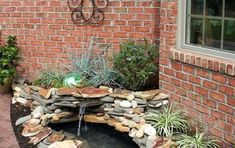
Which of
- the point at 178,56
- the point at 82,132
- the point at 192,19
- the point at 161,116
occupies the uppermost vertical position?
the point at 192,19

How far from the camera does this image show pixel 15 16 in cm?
545

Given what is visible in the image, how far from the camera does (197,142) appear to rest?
3.25 metres

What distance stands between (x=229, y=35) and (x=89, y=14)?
2.21m

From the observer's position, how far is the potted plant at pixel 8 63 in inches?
207

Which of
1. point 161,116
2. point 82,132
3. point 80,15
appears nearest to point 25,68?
point 80,15

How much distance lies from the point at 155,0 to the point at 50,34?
166cm

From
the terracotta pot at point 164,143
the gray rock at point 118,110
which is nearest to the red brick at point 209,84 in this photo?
the terracotta pot at point 164,143

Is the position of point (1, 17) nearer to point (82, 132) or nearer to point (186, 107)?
point (82, 132)

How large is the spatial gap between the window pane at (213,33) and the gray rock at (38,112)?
6.77ft

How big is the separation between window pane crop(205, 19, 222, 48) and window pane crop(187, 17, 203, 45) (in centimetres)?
9

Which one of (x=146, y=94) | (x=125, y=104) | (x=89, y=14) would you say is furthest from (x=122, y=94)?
(x=89, y=14)

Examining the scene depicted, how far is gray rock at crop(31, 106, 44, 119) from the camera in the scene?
166 inches

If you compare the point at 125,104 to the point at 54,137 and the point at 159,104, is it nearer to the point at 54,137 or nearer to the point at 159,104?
the point at 159,104

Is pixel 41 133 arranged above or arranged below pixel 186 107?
below
